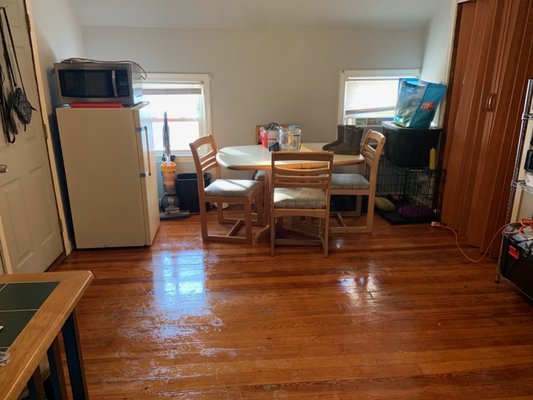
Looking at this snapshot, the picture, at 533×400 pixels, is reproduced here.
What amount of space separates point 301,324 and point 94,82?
223 centimetres

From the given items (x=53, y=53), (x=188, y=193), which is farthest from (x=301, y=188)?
(x=53, y=53)

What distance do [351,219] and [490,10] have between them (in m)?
2.02

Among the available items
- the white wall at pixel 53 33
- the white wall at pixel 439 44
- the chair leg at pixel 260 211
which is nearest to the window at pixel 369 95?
the white wall at pixel 439 44

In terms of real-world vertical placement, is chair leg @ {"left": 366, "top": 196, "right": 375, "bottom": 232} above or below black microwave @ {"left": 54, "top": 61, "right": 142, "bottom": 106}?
below

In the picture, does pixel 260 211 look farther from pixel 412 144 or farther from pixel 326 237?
pixel 412 144

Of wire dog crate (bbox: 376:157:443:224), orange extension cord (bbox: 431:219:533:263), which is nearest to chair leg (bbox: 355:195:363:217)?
wire dog crate (bbox: 376:157:443:224)

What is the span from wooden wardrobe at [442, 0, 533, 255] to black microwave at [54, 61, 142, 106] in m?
2.68

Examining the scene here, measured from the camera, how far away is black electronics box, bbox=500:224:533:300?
2.35 m

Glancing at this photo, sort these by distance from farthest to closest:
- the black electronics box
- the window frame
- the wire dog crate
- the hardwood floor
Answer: the window frame
the wire dog crate
the black electronics box
the hardwood floor

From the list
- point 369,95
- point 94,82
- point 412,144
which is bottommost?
point 412,144

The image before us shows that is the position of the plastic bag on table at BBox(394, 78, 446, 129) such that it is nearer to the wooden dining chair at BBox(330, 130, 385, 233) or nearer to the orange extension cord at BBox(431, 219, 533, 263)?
the wooden dining chair at BBox(330, 130, 385, 233)

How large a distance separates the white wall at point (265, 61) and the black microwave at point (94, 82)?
3.31ft

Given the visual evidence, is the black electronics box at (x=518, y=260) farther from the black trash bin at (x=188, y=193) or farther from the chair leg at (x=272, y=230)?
the black trash bin at (x=188, y=193)

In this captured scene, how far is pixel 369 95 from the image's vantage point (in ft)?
14.1
